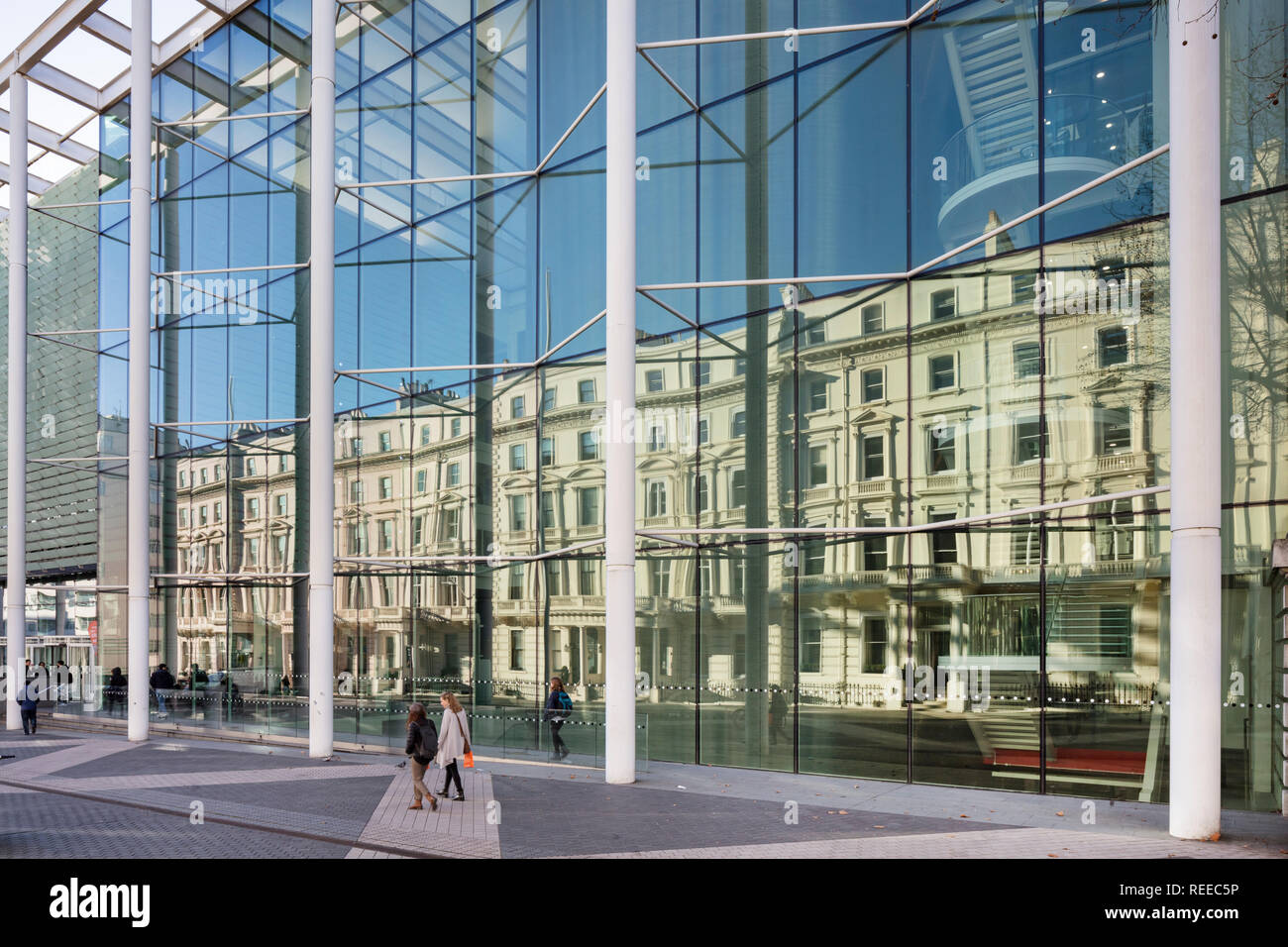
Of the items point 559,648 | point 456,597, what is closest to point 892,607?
point 559,648

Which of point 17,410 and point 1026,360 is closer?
point 1026,360

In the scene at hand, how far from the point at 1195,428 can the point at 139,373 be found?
2210 centimetres

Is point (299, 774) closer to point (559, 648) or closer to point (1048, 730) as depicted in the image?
point (559, 648)

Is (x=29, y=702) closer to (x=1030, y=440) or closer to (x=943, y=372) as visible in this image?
(x=943, y=372)

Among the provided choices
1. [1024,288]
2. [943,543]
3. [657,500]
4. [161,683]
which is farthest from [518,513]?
[161,683]

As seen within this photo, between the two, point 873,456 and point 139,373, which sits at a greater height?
point 139,373

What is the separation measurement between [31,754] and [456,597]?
9152mm

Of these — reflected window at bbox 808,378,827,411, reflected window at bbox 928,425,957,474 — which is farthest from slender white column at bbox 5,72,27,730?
reflected window at bbox 928,425,957,474

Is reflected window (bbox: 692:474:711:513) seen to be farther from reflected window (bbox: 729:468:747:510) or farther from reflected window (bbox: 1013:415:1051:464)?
reflected window (bbox: 1013:415:1051:464)

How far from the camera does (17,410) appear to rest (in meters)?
28.6

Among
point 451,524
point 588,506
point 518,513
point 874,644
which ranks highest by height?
point 588,506

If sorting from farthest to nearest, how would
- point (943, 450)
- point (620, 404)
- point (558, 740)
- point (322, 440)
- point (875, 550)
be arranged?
point (322, 440)
point (558, 740)
point (875, 550)
point (943, 450)
point (620, 404)

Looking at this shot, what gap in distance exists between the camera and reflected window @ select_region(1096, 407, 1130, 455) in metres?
14.1

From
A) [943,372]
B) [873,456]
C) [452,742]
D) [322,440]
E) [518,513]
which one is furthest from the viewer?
[518,513]
